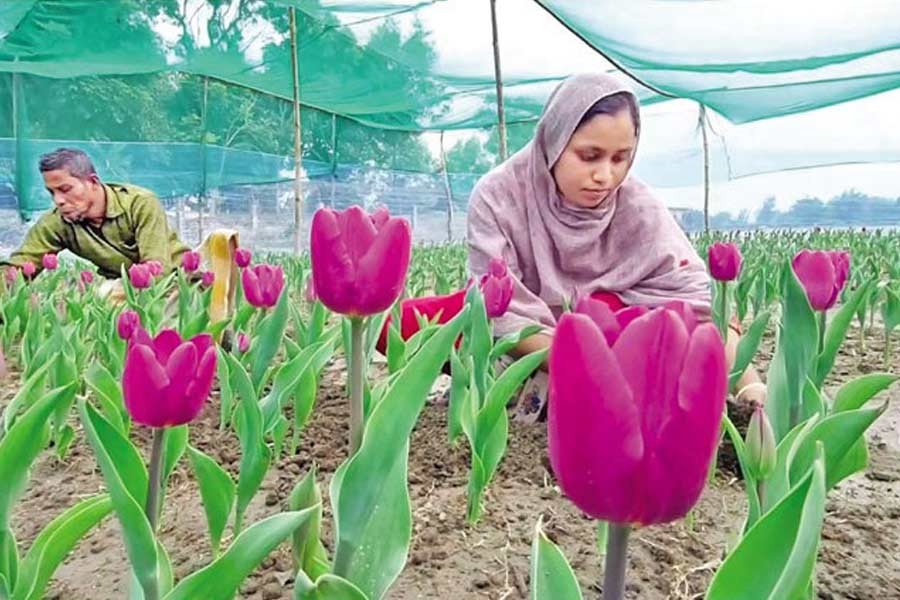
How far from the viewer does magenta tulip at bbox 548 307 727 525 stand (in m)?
0.38

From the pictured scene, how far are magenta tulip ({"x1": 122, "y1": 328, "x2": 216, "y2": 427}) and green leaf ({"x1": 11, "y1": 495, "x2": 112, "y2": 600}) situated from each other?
8cm

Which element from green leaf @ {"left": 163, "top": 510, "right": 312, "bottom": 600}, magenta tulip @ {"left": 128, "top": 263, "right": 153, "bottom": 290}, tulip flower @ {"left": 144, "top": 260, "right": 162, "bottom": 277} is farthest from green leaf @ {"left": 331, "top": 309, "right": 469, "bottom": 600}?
tulip flower @ {"left": 144, "top": 260, "right": 162, "bottom": 277}

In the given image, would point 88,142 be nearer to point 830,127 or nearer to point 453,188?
point 453,188

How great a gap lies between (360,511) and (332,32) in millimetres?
7182

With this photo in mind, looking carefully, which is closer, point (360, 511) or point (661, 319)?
point (661, 319)

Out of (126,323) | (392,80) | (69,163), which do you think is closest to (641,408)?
(126,323)

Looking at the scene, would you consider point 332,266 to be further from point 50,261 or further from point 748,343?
point 50,261

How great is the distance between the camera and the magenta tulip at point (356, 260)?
800 millimetres

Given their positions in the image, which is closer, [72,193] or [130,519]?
[130,519]

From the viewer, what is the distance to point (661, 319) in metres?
0.39

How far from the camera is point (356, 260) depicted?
812 mm

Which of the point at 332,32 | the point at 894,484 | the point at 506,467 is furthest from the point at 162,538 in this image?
the point at 332,32

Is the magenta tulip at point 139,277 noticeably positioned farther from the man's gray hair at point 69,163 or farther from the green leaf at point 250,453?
the green leaf at point 250,453

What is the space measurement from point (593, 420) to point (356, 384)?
46 cm
